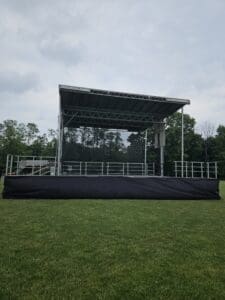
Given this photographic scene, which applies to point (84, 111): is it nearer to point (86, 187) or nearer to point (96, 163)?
point (96, 163)

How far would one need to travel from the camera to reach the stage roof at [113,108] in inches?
472

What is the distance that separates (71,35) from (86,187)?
23.9ft

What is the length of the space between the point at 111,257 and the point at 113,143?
40.1ft

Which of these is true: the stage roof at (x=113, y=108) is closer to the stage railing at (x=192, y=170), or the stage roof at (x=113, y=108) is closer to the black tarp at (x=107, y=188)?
the stage railing at (x=192, y=170)

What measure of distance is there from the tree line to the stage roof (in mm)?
883

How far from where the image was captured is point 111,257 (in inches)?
118

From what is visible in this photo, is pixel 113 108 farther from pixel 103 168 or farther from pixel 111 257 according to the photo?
pixel 111 257

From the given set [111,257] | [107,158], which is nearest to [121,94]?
[107,158]

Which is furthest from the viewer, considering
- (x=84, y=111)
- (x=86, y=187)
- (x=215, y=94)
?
(x=215, y=94)

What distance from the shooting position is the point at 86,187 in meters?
8.57

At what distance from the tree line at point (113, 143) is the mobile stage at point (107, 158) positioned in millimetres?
60

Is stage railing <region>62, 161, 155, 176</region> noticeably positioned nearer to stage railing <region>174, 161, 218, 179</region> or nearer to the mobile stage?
the mobile stage

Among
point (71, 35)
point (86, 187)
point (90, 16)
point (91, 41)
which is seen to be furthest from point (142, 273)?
point (91, 41)

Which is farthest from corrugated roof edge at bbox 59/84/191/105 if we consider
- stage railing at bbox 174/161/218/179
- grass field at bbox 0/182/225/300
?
grass field at bbox 0/182/225/300
